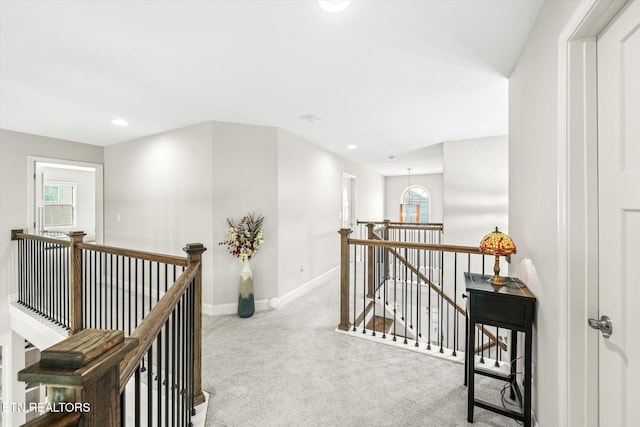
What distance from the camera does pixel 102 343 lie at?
658mm

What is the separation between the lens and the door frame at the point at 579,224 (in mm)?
1210

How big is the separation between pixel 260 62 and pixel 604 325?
8.60 ft

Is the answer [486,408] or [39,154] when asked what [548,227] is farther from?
[39,154]

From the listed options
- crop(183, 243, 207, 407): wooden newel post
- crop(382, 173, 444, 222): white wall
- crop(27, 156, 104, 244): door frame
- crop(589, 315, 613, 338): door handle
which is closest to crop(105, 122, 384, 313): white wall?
crop(27, 156, 104, 244): door frame

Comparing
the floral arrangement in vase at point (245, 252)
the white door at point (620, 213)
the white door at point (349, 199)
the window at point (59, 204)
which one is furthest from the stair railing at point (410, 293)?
the window at point (59, 204)

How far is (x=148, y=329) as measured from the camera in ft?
3.63

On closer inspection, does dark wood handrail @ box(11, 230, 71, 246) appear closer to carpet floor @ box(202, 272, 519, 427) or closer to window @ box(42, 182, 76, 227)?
carpet floor @ box(202, 272, 519, 427)

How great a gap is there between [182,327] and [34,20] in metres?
2.16

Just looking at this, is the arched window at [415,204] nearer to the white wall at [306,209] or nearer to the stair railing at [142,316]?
the white wall at [306,209]

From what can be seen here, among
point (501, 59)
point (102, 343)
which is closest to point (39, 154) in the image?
point (102, 343)

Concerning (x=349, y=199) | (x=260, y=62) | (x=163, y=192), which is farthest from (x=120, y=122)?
(x=349, y=199)

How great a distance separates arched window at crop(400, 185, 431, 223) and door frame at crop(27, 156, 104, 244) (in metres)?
8.39

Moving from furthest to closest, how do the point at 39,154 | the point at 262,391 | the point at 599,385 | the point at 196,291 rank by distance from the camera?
the point at 39,154 < the point at 262,391 < the point at 196,291 < the point at 599,385

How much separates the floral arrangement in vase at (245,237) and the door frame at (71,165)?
10.0 ft
